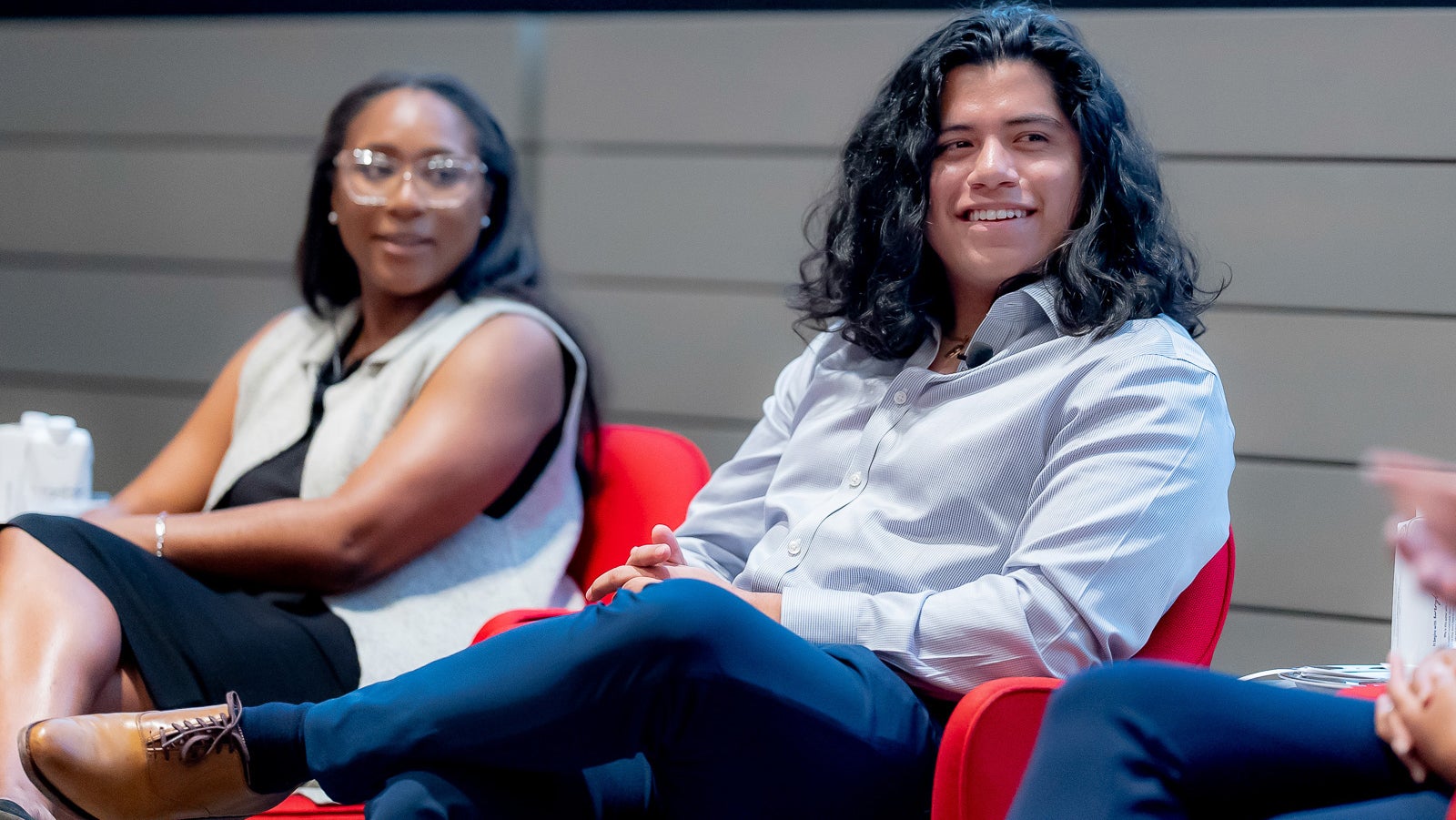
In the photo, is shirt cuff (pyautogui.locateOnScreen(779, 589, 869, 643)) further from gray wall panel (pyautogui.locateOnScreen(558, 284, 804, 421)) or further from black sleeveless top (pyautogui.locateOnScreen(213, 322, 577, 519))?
gray wall panel (pyautogui.locateOnScreen(558, 284, 804, 421))

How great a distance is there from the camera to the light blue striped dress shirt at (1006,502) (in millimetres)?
1521

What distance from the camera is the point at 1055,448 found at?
1622 mm

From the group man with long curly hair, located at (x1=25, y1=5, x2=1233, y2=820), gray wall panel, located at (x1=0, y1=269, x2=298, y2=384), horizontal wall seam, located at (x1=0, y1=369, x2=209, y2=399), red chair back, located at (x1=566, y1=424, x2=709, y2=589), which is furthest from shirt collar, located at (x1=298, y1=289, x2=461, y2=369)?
horizontal wall seam, located at (x1=0, y1=369, x2=209, y2=399)

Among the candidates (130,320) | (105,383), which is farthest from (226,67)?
(105,383)

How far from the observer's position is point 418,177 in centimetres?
241

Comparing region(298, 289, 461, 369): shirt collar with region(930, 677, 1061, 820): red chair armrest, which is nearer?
region(930, 677, 1061, 820): red chair armrest

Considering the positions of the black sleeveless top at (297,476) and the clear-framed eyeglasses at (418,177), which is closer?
the black sleeveless top at (297,476)

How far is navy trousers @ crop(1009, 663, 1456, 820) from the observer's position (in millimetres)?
1229

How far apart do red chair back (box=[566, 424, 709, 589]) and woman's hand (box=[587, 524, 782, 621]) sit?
1.44ft

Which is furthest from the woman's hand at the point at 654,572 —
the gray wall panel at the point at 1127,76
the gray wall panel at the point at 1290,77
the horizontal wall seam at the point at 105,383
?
the horizontal wall seam at the point at 105,383

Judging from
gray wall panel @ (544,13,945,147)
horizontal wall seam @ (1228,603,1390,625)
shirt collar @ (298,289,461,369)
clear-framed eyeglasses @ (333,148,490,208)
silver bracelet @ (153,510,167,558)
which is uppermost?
gray wall panel @ (544,13,945,147)

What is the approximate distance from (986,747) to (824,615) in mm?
286

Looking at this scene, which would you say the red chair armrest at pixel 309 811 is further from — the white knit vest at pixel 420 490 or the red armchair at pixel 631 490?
the red armchair at pixel 631 490

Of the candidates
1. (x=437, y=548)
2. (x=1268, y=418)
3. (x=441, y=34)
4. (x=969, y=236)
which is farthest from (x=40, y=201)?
(x=1268, y=418)
